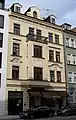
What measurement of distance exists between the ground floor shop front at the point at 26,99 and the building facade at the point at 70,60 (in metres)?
3.23

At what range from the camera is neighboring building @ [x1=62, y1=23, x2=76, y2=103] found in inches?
1357

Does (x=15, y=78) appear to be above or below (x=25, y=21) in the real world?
below

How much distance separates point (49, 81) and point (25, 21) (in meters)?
10.1

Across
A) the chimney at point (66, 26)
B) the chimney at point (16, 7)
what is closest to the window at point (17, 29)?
the chimney at point (16, 7)

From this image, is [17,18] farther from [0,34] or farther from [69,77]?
[69,77]

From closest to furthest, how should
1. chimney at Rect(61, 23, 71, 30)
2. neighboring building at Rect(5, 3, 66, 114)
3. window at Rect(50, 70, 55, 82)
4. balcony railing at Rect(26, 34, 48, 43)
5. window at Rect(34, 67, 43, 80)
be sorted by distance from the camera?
neighboring building at Rect(5, 3, 66, 114)
window at Rect(34, 67, 43, 80)
balcony railing at Rect(26, 34, 48, 43)
window at Rect(50, 70, 55, 82)
chimney at Rect(61, 23, 71, 30)

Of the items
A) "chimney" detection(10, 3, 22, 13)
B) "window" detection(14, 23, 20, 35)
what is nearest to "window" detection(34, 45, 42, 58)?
"window" detection(14, 23, 20, 35)

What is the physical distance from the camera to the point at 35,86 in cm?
3005

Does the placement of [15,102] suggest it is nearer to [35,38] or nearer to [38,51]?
[38,51]

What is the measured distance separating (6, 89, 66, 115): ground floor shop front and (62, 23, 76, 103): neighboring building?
324cm

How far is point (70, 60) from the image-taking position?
36.1 meters

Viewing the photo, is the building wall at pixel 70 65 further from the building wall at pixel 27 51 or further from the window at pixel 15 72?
the window at pixel 15 72

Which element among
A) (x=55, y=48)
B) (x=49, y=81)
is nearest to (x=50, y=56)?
(x=55, y=48)

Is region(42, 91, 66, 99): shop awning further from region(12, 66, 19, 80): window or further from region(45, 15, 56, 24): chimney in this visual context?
region(45, 15, 56, 24): chimney
